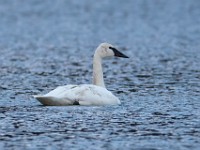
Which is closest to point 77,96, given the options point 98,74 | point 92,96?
point 92,96

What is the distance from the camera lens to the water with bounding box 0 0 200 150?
15109 mm

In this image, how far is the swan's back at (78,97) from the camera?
1791cm

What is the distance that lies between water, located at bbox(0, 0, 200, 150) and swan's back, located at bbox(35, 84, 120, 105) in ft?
0.51

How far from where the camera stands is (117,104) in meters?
18.6

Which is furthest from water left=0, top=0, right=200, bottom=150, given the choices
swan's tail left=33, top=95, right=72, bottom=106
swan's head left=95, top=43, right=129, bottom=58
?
swan's head left=95, top=43, right=129, bottom=58

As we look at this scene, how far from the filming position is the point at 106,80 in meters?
23.5

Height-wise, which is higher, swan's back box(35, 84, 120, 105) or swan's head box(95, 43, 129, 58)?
swan's head box(95, 43, 129, 58)

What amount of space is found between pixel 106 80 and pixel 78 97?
17.9 ft

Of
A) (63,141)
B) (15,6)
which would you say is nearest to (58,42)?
(63,141)

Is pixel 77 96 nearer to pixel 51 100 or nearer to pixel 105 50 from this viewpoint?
pixel 51 100

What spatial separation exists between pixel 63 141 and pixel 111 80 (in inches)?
348

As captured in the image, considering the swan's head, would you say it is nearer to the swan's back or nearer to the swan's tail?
the swan's back

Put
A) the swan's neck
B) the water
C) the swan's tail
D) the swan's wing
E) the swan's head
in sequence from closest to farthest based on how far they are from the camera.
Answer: the water
the swan's tail
the swan's wing
the swan's neck
the swan's head

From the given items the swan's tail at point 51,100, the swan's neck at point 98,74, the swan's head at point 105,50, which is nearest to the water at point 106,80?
the swan's tail at point 51,100
